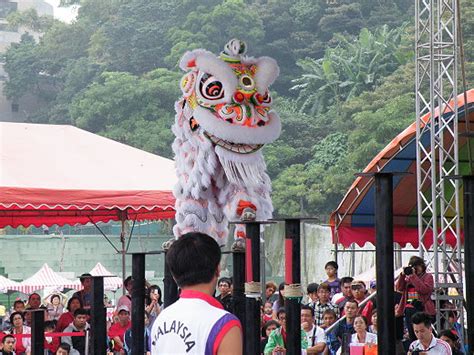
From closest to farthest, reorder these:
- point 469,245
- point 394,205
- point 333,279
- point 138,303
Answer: point 469,245, point 138,303, point 333,279, point 394,205

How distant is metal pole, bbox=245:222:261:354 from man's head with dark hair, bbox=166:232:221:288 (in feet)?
5.43

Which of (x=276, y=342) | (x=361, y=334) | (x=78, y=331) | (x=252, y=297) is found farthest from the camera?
(x=78, y=331)

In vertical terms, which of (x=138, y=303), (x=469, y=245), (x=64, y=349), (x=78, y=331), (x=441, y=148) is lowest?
(x=64, y=349)

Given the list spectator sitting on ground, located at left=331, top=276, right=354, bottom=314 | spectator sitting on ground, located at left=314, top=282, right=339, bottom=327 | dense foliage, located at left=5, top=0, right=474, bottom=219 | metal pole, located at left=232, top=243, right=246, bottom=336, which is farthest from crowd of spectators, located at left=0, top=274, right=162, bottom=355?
dense foliage, located at left=5, top=0, right=474, bottom=219

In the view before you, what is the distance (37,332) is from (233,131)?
1.79 metres

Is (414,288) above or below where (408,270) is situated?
below

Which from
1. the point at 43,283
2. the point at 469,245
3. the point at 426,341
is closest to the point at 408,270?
the point at 426,341

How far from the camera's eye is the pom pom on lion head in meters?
6.41

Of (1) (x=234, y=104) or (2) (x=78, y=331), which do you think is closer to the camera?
(1) (x=234, y=104)

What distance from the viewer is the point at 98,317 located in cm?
534

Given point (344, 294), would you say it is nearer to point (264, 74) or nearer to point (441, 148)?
point (441, 148)

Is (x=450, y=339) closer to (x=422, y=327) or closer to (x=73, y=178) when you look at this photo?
(x=422, y=327)

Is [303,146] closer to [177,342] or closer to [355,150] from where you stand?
[355,150]

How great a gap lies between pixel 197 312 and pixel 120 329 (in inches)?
228
